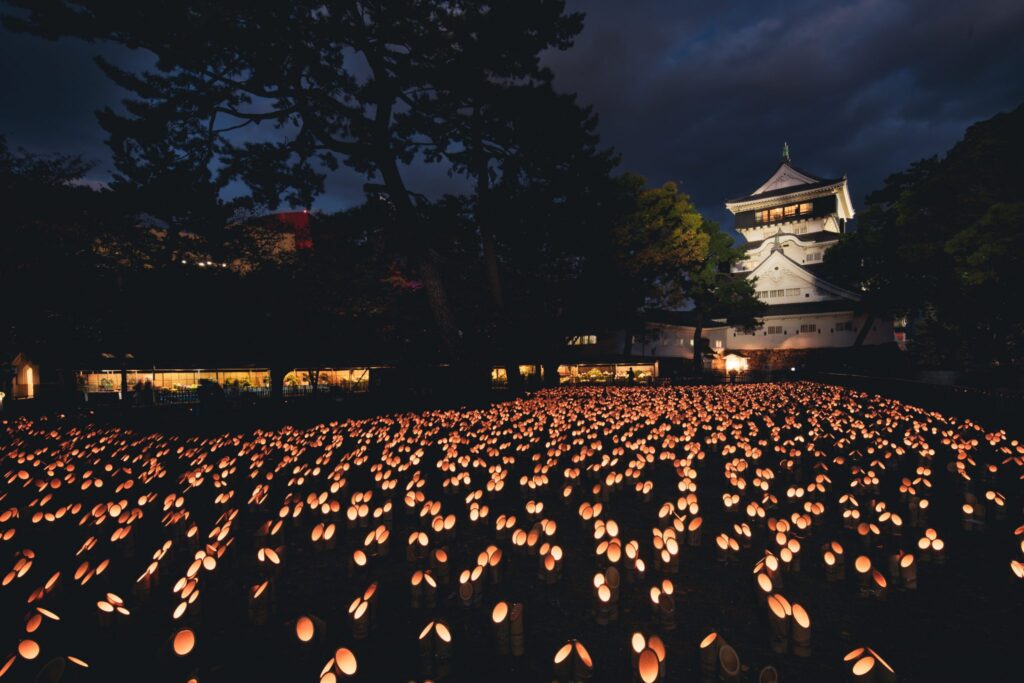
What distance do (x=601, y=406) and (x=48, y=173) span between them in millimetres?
18048

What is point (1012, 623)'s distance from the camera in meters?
3.88

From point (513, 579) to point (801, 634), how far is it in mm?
2359

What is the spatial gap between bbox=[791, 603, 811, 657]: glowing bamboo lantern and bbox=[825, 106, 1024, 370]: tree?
1471 cm

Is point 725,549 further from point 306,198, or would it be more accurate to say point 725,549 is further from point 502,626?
point 306,198

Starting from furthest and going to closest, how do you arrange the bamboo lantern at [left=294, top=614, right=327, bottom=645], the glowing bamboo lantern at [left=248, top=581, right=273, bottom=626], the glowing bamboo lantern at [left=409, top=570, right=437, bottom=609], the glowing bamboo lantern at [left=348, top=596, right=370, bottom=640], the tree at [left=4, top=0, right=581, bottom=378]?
the tree at [left=4, top=0, right=581, bottom=378]
the glowing bamboo lantern at [left=409, top=570, right=437, bottom=609]
the glowing bamboo lantern at [left=248, top=581, right=273, bottom=626]
the glowing bamboo lantern at [left=348, top=596, right=370, bottom=640]
the bamboo lantern at [left=294, top=614, right=327, bottom=645]

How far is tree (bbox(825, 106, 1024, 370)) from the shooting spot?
44.2 ft

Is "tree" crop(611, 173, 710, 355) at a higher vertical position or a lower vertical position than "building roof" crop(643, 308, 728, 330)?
higher

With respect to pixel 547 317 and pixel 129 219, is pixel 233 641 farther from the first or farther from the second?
pixel 547 317

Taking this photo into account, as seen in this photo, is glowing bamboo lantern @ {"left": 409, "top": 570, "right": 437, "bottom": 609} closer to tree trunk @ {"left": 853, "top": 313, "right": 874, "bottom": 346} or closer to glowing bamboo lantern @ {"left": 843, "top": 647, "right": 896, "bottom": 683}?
glowing bamboo lantern @ {"left": 843, "top": 647, "right": 896, "bottom": 683}

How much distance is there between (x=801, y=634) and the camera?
341 centimetres

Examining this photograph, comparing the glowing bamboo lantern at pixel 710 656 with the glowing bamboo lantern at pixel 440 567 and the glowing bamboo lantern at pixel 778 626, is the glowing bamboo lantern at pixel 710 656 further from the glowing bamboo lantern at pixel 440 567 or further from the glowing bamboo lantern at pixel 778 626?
the glowing bamboo lantern at pixel 440 567

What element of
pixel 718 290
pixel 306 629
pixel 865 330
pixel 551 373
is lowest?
pixel 865 330

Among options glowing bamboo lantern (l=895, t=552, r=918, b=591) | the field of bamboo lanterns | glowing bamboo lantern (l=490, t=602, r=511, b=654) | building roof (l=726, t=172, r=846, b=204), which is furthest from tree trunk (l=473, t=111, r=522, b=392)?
building roof (l=726, t=172, r=846, b=204)

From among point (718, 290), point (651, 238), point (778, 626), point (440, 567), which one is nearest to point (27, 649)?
point (440, 567)
